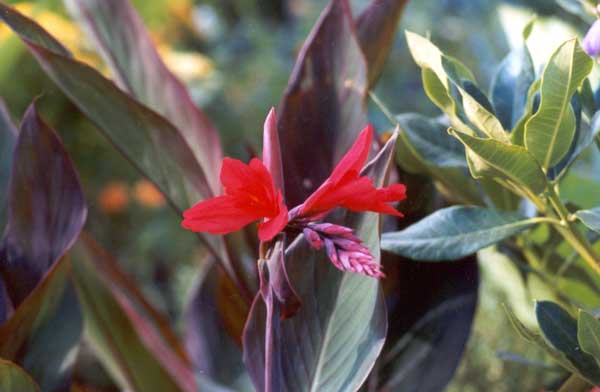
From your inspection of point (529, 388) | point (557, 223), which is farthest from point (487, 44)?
point (557, 223)

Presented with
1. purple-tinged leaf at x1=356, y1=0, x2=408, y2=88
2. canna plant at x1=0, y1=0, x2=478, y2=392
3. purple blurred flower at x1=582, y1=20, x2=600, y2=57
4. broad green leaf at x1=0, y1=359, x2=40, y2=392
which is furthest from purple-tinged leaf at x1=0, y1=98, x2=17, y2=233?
purple blurred flower at x1=582, y1=20, x2=600, y2=57

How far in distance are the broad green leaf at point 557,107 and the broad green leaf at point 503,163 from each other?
0.01 metres

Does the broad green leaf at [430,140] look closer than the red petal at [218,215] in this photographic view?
No

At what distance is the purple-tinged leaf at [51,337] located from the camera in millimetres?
416

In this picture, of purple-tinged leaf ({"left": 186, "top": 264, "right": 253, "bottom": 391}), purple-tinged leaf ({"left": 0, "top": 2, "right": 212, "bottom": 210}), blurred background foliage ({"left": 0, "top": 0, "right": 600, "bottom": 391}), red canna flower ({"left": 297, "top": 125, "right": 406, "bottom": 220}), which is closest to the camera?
red canna flower ({"left": 297, "top": 125, "right": 406, "bottom": 220})

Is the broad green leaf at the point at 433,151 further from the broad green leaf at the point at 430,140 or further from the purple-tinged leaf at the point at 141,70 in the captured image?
the purple-tinged leaf at the point at 141,70

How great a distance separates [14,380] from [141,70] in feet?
0.67

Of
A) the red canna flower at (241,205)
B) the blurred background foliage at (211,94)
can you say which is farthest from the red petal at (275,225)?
the blurred background foliage at (211,94)

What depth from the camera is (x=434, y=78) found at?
0.34 metres

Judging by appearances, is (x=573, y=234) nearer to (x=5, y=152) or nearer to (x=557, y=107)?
(x=557, y=107)

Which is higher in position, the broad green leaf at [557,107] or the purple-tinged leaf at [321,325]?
Result: the broad green leaf at [557,107]

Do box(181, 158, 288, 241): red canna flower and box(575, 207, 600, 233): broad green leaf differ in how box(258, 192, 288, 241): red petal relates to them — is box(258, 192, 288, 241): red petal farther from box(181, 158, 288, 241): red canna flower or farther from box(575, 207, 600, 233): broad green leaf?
box(575, 207, 600, 233): broad green leaf

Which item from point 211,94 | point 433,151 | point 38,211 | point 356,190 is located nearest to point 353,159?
point 356,190

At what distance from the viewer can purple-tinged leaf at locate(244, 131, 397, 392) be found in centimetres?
35
